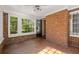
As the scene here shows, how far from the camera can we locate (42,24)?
20.5 ft

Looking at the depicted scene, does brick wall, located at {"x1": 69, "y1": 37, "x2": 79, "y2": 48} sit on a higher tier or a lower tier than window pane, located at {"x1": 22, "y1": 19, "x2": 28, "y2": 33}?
lower

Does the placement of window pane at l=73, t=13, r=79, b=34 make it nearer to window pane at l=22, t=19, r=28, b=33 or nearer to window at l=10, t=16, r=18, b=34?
window pane at l=22, t=19, r=28, b=33

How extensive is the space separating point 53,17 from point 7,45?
7.33 feet

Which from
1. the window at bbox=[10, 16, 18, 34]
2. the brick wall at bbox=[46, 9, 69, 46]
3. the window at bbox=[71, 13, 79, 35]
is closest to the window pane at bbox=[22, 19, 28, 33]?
the window at bbox=[10, 16, 18, 34]

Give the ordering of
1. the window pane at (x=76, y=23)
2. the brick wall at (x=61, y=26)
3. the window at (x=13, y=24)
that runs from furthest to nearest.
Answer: the brick wall at (x=61, y=26), the window pane at (x=76, y=23), the window at (x=13, y=24)

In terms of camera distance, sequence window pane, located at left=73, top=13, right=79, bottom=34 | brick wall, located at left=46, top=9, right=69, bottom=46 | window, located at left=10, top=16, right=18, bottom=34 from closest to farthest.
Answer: window, located at left=10, top=16, right=18, bottom=34, window pane, located at left=73, top=13, right=79, bottom=34, brick wall, located at left=46, top=9, right=69, bottom=46

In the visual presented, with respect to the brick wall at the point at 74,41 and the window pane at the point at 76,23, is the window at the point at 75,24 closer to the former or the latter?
the window pane at the point at 76,23

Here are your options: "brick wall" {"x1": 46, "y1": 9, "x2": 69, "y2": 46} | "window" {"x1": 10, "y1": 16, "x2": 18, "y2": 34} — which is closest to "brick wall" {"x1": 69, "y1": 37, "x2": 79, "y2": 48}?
"brick wall" {"x1": 46, "y1": 9, "x2": 69, "y2": 46}

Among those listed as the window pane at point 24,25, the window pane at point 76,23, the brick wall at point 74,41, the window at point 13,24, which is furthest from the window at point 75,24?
the window at point 13,24

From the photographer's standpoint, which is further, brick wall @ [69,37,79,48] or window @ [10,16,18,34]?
brick wall @ [69,37,79,48]

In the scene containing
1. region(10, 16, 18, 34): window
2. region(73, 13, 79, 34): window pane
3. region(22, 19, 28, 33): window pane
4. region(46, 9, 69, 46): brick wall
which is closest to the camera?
region(10, 16, 18, 34): window

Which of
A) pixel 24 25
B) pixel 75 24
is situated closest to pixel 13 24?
pixel 24 25

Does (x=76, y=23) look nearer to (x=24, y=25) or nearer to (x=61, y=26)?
(x=61, y=26)
